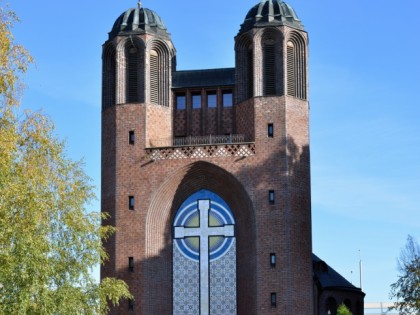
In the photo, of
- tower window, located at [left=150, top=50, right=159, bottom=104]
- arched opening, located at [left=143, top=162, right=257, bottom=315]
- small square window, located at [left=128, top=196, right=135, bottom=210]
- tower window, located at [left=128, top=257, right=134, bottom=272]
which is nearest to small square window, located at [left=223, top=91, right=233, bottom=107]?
tower window, located at [left=150, top=50, right=159, bottom=104]

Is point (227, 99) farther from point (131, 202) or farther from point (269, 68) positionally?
point (131, 202)

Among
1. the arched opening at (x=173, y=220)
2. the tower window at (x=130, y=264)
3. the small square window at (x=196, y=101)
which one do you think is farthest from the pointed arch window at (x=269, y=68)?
the tower window at (x=130, y=264)

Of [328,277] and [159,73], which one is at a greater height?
[159,73]

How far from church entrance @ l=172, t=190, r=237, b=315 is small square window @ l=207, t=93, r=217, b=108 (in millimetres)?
3969

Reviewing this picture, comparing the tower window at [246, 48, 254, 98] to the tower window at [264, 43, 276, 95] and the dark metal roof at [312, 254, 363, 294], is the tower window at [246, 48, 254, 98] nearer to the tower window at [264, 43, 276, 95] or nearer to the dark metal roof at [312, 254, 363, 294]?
the tower window at [264, 43, 276, 95]

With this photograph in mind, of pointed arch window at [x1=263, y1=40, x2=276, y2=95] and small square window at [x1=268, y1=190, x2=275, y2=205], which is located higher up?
pointed arch window at [x1=263, y1=40, x2=276, y2=95]

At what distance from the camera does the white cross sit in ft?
138

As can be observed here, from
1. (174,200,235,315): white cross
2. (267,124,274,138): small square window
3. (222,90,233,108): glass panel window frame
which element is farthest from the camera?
(222,90,233,108): glass panel window frame

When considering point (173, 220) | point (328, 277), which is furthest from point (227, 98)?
point (328, 277)

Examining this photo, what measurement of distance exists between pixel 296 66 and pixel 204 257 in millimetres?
9089

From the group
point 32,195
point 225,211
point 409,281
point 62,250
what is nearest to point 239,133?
point 225,211

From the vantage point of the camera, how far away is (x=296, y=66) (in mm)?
42594

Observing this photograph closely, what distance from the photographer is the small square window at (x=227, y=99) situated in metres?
43.9

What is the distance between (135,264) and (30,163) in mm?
14115
